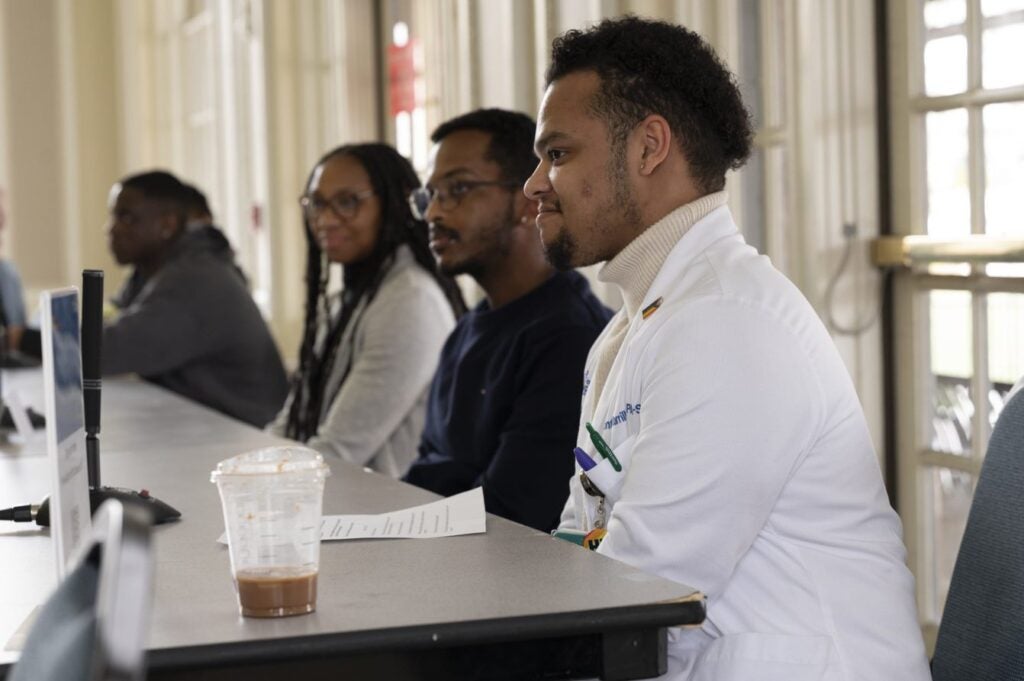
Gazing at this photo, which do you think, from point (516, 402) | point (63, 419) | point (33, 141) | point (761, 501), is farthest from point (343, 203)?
point (33, 141)

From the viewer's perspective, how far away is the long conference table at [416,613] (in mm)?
1091

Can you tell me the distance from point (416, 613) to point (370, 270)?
2.08m

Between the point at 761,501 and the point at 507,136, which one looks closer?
the point at 761,501

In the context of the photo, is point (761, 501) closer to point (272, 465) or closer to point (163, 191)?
point (272, 465)

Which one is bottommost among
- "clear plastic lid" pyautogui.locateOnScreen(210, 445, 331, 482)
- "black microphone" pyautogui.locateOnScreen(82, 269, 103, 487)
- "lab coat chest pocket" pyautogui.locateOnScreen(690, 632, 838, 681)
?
"lab coat chest pocket" pyautogui.locateOnScreen(690, 632, 838, 681)

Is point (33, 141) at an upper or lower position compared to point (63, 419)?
upper

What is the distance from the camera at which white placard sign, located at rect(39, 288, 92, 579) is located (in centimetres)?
111

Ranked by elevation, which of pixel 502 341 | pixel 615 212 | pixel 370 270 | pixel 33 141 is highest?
pixel 33 141

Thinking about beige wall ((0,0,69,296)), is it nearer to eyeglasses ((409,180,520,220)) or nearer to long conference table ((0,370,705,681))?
eyeglasses ((409,180,520,220))

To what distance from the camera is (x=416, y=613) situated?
3.81 ft

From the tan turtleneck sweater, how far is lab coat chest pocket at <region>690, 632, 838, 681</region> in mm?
390

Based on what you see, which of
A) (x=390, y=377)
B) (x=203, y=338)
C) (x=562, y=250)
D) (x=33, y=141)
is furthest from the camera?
(x=33, y=141)

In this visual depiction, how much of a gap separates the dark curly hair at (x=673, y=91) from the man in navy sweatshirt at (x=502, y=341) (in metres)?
0.48

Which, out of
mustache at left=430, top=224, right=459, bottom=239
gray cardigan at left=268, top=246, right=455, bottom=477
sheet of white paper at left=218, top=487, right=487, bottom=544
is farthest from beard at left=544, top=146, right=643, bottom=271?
gray cardigan at left=268, top=246, right=455, bottom=477
